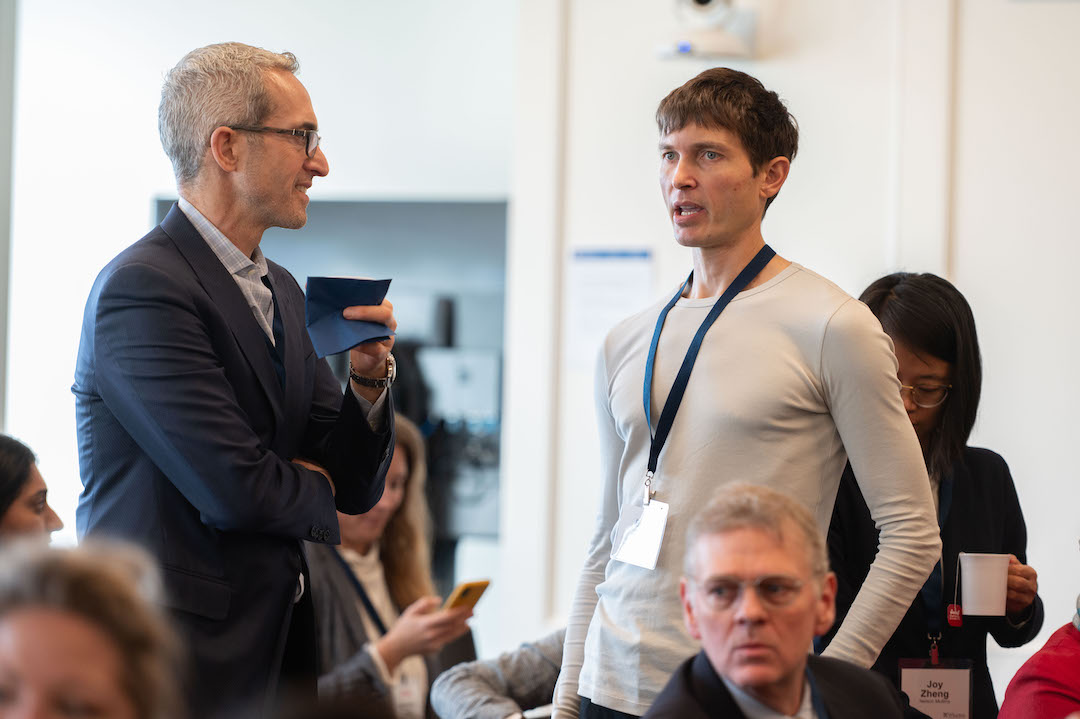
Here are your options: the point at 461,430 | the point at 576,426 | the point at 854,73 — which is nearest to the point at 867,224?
the point at 854,73

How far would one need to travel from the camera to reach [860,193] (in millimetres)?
3643

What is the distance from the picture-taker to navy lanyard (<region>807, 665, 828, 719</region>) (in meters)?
1.43

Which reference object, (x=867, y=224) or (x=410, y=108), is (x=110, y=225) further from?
(x=867, y=224)

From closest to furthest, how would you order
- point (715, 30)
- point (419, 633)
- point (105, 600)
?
point (105, 600), point (419, 633), point (715, 30)

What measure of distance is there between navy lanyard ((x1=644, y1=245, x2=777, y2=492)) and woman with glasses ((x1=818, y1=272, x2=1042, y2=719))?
534 mm

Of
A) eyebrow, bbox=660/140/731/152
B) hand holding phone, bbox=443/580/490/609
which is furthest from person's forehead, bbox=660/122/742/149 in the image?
hand holding phone, bbox=443/580/490/609

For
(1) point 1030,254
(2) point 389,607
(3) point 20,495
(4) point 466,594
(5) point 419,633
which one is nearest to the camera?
(3) point 20,495

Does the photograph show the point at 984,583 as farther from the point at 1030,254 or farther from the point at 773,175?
the point at 1030,254

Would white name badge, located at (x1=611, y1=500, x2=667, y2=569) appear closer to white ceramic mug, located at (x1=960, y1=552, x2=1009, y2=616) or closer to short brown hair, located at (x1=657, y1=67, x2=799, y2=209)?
short brown hair, located at (x1=657, y1=67, x2=799, y2=209)

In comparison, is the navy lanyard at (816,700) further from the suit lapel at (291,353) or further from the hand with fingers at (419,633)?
the hand with fingers at (419,633)

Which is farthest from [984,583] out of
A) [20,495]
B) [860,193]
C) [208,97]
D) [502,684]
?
[860,193]

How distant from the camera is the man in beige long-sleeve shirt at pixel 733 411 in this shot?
158cm

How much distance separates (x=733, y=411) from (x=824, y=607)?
308 mm

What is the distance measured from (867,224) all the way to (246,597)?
2.60 m
